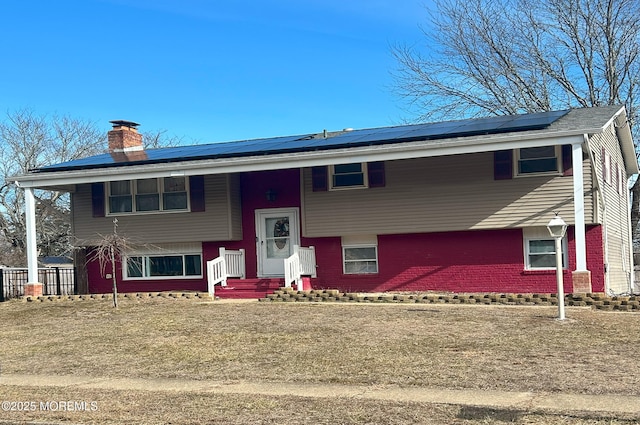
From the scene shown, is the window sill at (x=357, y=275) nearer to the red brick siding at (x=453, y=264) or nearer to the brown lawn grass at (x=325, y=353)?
the red brick siding at (x=453, y=264)

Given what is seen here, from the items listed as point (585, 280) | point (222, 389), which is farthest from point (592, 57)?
point (222, 389)

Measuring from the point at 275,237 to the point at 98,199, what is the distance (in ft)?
18.1

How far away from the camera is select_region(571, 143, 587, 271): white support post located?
14969 millimetres

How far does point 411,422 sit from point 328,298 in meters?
9.98

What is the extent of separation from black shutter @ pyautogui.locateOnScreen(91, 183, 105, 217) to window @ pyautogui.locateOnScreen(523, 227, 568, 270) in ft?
39.8

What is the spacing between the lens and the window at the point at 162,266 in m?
20.9

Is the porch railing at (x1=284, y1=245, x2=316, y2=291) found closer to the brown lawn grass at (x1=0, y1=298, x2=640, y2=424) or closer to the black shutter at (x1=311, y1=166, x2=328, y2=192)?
the black shutter at (x1=311, y1=166, x2=328, y2=192)

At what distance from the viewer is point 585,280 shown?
14.9m

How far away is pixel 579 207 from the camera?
15148 mm

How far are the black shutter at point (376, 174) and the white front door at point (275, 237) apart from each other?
2552mm

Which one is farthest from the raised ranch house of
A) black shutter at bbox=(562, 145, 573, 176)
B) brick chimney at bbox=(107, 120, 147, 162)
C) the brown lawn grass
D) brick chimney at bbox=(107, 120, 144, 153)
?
the brown lawn grass

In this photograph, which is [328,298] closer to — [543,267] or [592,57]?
[543,267]

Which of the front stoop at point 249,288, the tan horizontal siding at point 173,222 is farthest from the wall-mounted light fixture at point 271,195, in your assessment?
the front stoop at point 249,288

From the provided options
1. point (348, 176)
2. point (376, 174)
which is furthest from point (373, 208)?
point (348, 176)
